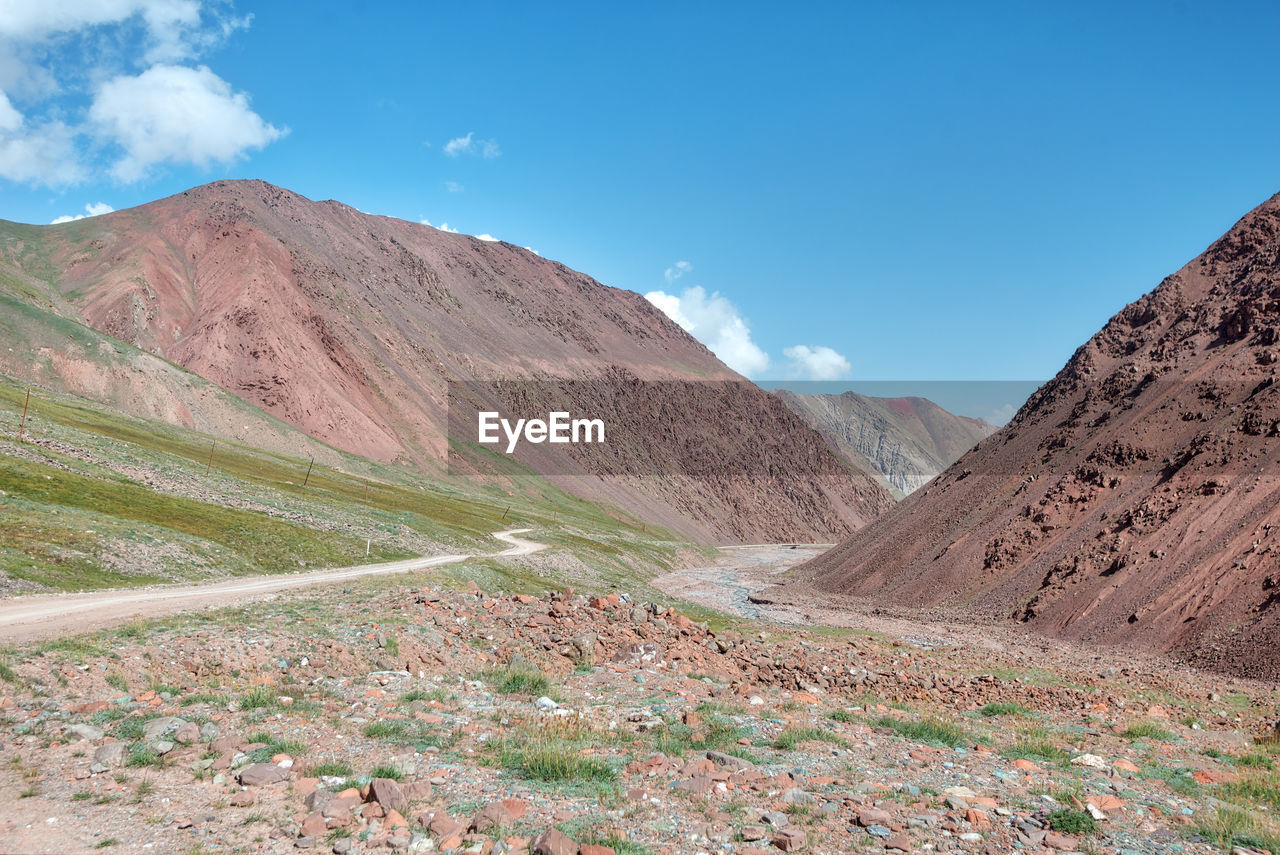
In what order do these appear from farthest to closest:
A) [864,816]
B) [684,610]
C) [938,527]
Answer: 1. [938,527]
2. [684,610]
3. [864,816]

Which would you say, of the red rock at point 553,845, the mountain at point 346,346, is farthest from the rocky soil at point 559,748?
the mountain at point 346,346

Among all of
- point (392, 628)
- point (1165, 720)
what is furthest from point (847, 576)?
point (392, 628)

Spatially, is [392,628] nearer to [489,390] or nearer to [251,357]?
[251,357]

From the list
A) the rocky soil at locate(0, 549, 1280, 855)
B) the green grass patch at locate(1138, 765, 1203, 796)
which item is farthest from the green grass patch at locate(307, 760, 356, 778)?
the green grass patch at locate(1138, 765, 1203, 796)

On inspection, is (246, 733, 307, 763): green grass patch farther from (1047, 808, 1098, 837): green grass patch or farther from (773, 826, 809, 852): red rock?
(1047, 808, 1098, 837): green grass patch

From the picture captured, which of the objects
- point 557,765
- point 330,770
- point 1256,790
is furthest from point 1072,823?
point 330,770

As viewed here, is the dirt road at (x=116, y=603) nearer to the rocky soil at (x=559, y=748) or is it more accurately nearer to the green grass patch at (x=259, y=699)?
the rocky soil at (x=559, y=748)
